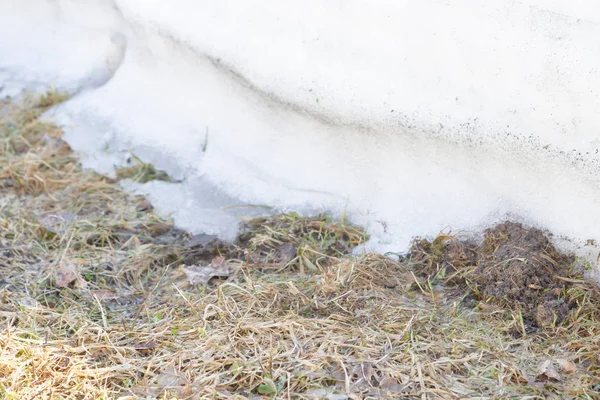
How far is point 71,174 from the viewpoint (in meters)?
3.41

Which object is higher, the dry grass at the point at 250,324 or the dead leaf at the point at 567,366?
the dead leaf at the point at 567,366

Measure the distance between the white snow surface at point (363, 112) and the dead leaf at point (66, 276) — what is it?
0.56 metres

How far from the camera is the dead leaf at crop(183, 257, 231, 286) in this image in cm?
→ 263

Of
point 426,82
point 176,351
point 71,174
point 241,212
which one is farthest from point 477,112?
point 71,174

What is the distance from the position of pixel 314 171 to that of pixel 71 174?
1.23 metres

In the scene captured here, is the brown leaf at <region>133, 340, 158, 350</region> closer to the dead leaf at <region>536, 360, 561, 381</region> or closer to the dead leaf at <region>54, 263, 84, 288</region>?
the dead leaf at <region>54, 263, 84, 288</region>

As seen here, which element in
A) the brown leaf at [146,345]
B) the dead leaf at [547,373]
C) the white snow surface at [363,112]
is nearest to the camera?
the dead leaf at [547,373]

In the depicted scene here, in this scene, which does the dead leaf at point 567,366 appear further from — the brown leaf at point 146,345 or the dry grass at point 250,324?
the brown leaf at point 146,345

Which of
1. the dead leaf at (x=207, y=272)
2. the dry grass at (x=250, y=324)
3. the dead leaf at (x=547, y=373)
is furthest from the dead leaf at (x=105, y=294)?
the dead leaf at (x=547, y=373)

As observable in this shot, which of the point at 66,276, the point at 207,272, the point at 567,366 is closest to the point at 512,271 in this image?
the point at 567,366

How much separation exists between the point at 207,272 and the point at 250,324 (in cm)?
49

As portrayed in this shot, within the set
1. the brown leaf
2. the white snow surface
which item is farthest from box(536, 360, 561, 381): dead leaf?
the brown leaf

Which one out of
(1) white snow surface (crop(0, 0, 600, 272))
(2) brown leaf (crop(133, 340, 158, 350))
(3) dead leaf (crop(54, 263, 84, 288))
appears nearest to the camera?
(2) brown leaf (crop(133, 340, 158, 350))

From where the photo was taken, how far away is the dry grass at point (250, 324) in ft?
6.66
